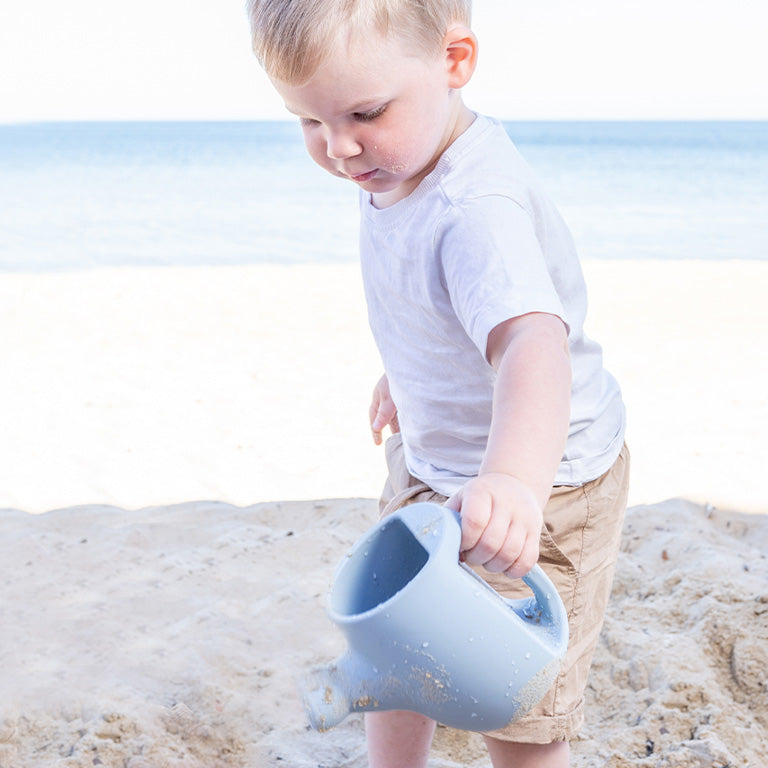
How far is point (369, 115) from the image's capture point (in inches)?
49.9

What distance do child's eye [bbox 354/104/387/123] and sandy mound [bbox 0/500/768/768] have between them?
1378mm

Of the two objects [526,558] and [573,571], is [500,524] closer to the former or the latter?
[526,558]

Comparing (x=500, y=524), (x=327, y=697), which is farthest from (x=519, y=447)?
(x=327, y=697)

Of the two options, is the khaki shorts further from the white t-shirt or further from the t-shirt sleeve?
the t-shirt sleeve

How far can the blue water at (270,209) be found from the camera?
12.7 metres

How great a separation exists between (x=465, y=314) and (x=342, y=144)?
30cm

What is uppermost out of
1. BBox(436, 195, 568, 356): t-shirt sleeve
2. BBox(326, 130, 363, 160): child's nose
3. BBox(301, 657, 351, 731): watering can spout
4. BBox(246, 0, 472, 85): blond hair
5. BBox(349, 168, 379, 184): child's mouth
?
BBox(246, 0, 472, 85): blond hair

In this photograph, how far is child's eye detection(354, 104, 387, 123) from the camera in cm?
126

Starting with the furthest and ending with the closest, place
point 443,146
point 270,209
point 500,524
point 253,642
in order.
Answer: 1. point 270,209
2. point 253,642
3. point 443,146
4. point 500,524

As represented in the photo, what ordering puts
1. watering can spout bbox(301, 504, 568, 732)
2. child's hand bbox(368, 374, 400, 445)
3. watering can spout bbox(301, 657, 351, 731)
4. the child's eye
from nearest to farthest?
watering can spout bbox(301, 504, 568, 732)
watering can spout bbox(301, 657, 351, 731)
the child's eye
child's hand bbox(368, 374, 400, 445)

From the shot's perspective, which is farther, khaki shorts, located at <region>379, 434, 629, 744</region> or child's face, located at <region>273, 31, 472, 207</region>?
khaki shorts, located at <region>379, 434, 629, 744</region>

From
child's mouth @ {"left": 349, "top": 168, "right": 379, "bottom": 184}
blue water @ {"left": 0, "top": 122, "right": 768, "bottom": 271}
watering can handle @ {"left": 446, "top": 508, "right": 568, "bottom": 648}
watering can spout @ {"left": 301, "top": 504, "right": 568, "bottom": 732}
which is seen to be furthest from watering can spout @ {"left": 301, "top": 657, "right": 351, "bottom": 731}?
blue water @ {"left": 0, "top": 122, "right": 768, "bottom": 271}

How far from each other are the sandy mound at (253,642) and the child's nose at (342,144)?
1.32m

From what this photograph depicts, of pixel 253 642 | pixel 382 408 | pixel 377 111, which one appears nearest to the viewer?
pixel 377 111
